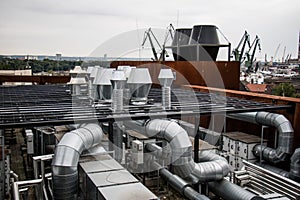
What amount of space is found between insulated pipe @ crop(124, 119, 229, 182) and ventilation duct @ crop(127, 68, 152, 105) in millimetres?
525

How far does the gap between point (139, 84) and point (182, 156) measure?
53.2 inches

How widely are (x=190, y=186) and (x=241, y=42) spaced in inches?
460

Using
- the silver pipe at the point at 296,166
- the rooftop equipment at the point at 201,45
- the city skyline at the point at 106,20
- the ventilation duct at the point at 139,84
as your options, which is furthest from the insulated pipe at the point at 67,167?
the rooftop equipment at the point at 201,45

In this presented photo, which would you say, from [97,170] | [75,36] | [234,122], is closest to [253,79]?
[234,122]

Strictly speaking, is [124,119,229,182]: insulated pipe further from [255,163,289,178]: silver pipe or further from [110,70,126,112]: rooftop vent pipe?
[255,163,289,178]: silver pipe

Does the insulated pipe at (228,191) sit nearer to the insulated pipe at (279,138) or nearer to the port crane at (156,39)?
the insulated pipe at (279,138)

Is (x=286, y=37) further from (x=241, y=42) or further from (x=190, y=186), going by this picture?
(x=190, y=186)

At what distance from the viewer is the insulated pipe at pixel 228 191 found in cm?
446

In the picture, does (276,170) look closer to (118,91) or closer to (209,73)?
(118,91)

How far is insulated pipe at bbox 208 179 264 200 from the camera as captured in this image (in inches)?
176

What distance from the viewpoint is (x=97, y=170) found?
374cm

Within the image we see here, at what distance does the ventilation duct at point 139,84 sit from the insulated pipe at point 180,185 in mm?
1453

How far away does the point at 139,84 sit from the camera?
5012mm

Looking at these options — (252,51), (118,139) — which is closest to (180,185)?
(118,139)
